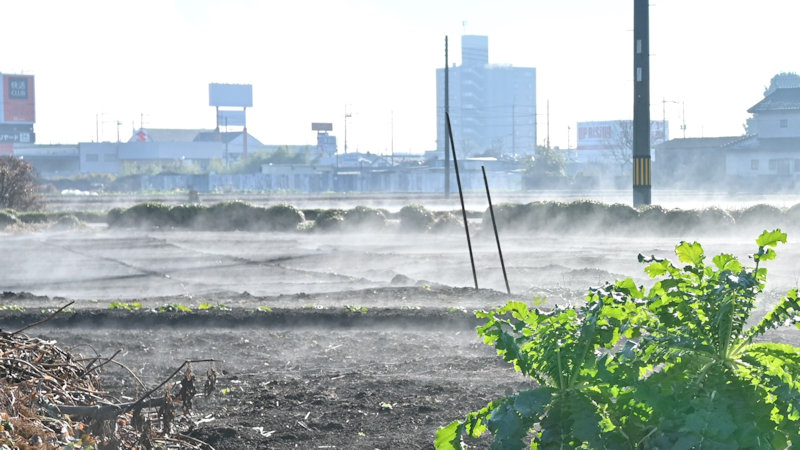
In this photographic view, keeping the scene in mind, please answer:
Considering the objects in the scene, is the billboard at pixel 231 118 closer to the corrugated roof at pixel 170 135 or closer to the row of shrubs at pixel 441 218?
the corrugated roof at pixel 170 135

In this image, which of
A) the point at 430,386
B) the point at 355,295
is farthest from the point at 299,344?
the point at 355,295

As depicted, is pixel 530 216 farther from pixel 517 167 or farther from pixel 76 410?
pixel 517 167

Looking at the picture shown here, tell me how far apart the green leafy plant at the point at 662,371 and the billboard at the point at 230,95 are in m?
152

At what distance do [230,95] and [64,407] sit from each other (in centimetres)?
15299

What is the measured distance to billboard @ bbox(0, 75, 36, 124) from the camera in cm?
13750

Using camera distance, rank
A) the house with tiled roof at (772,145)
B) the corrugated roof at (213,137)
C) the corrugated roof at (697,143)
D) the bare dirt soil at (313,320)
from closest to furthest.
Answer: the bare dirt soil at (313,320)
the house with tiled roof at (772,145)
the corrugated roof at (697,143)
the corrugated roof at (213,137)

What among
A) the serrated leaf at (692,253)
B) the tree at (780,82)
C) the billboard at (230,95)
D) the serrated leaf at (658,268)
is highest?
the billboard at (230,95)

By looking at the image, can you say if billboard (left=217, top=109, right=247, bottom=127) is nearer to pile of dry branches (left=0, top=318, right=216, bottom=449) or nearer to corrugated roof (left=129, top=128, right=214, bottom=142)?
corrugated roof (left=129, top=128, right=214, bottom=142)

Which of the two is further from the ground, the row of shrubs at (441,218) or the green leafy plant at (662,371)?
the green leafy plant at (662,371)

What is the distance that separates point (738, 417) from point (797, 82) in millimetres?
105543

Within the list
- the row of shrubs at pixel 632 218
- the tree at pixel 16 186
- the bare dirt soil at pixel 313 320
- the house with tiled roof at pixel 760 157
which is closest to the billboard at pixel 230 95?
the house with tiled roof at pixel 760 157

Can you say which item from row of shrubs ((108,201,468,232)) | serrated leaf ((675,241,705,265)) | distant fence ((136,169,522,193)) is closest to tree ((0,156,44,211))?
row of shrubs ((108,201,468,232))

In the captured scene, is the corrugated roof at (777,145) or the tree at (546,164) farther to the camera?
the tree at (546,164)

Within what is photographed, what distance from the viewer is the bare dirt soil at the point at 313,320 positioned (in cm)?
689
